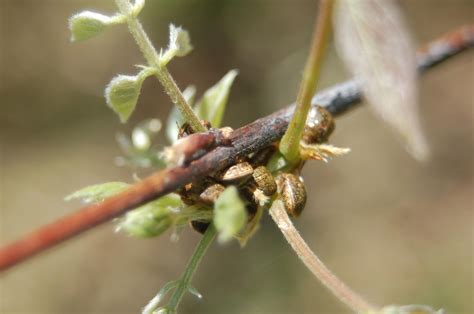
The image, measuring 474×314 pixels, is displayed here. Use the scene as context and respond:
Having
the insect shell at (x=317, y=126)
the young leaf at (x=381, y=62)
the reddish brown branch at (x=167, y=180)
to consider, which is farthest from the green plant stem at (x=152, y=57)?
the young leaf at (x=381, y=62)

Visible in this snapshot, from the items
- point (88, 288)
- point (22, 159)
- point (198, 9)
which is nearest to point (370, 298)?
point (88, 288)

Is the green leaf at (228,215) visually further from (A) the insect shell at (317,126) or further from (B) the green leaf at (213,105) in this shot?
(B) the green leaf at (213,105)

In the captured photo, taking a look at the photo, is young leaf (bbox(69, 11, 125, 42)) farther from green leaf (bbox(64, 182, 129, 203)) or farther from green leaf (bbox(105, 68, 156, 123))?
green leaf (bbox(64, 182, 129, 203))

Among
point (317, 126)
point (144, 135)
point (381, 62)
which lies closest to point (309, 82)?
point (381, 62)

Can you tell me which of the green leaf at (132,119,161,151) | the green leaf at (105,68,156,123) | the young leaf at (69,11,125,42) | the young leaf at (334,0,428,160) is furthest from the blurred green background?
the young leaf at (334,0,428,160)

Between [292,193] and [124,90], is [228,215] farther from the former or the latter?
[124,90]

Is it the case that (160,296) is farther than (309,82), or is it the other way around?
(160,296)

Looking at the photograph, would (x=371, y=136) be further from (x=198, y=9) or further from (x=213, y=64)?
(x=198, y=9)
